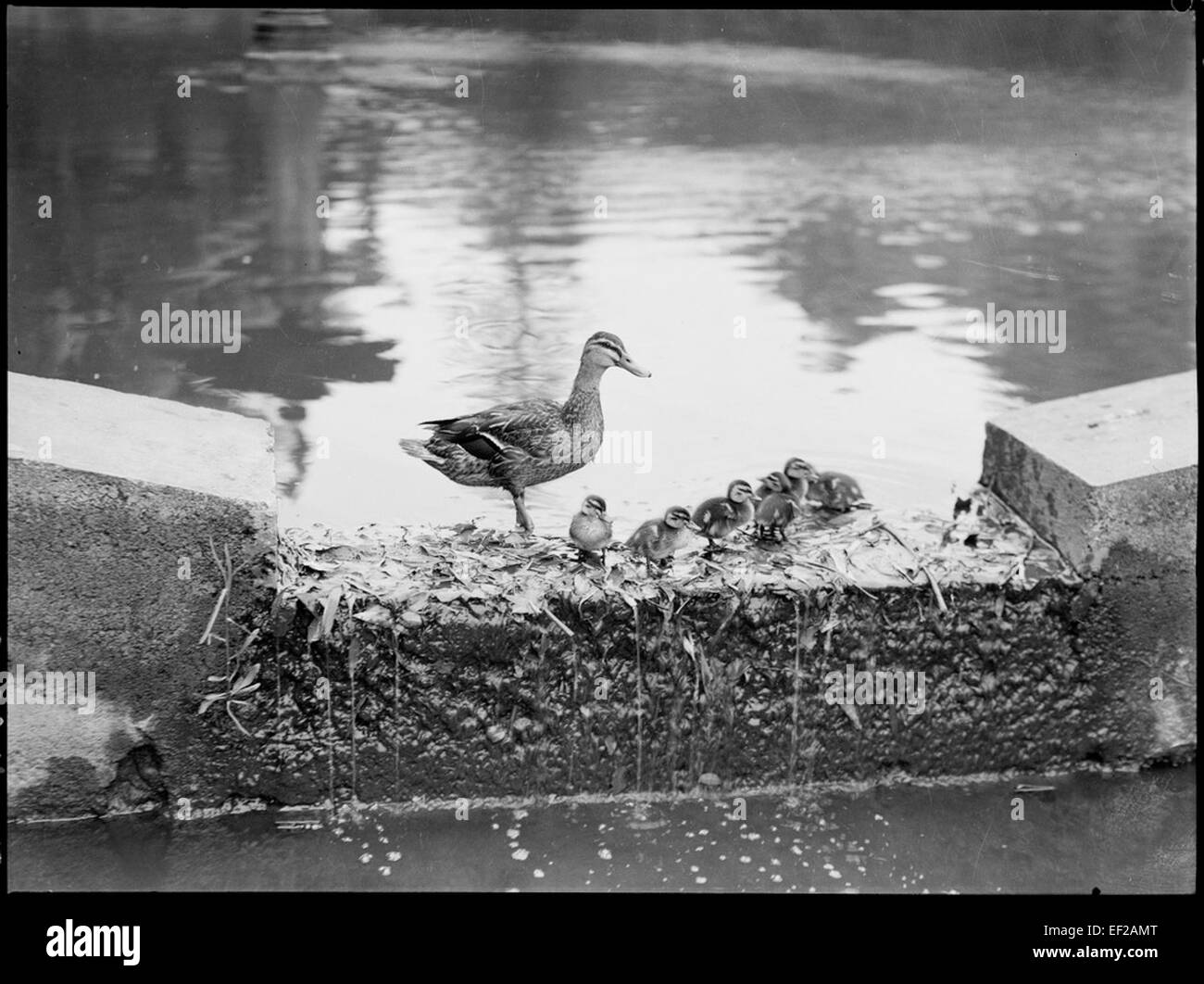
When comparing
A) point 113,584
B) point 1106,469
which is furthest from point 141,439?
point 1106,469

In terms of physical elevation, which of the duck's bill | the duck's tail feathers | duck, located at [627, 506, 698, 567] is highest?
the duck's bill

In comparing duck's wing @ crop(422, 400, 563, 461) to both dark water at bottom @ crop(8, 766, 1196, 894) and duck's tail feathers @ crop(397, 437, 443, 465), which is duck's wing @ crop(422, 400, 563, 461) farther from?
dark water at bottom @ crop(8, 766, 1196, 894)

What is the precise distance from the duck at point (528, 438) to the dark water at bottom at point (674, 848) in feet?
4.05

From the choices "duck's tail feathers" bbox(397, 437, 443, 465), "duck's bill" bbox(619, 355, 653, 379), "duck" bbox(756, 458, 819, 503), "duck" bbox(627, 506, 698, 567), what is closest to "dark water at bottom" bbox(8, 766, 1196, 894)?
"duck" bbox(627, 506, 698, 567)

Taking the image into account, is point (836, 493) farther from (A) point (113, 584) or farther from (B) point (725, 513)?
(A) point (113, 584)

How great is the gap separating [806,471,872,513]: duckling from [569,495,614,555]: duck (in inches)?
35.0

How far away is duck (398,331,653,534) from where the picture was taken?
227 inches

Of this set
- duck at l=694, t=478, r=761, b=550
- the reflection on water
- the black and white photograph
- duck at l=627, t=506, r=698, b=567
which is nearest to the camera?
the black and white photograph

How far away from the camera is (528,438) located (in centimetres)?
575

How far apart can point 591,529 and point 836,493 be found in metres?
1.06

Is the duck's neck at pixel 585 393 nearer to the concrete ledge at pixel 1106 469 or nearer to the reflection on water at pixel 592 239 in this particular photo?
the reflection on water at pixel 592 239

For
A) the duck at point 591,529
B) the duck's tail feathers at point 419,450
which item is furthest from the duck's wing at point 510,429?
the duck at point 591,529

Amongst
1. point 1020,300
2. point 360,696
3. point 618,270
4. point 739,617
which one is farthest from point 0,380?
point 1020,300

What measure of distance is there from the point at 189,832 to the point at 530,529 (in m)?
1.76
